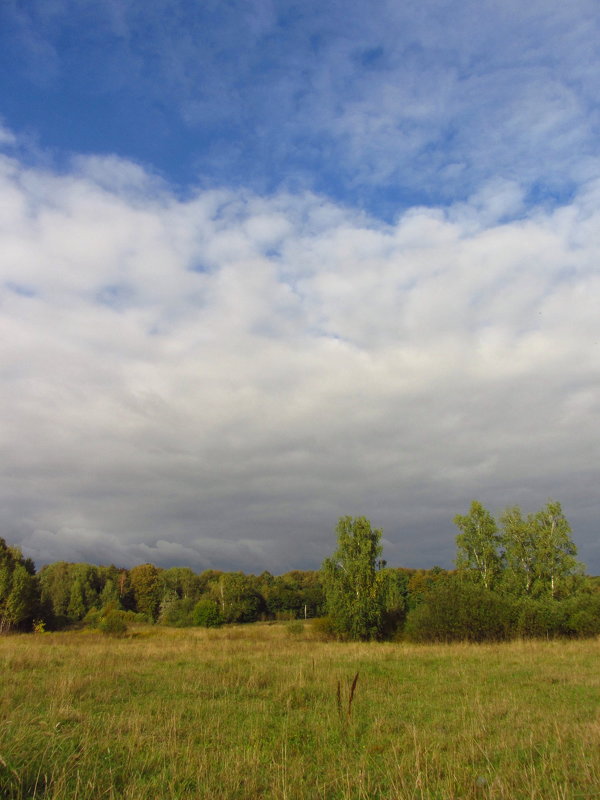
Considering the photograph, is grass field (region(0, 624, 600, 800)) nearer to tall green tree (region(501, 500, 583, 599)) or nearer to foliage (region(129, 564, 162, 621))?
tall green tree (region(501, 500, 583, 599))

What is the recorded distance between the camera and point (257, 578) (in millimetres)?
121500

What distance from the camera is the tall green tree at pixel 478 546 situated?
43938 mm

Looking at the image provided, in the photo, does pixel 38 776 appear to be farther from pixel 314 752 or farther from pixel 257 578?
pixel 257 578

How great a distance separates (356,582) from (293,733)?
33296mm

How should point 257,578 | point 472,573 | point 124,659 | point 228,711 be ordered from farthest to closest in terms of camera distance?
point 257,578, point 472,573, point 124,659, point 228,711

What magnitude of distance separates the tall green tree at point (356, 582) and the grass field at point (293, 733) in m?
23.6

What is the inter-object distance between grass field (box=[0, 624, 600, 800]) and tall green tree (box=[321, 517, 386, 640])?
23.6 metres

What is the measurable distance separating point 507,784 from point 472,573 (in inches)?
1637

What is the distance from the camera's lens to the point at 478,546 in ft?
148

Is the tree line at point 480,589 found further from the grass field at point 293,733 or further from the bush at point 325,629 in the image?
the grass field at point 293,733

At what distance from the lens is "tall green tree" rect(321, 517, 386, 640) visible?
38.9m

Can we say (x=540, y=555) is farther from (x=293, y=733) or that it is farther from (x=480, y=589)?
(x=293, y=733)

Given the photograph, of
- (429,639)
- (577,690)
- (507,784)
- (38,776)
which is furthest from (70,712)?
(429,639)

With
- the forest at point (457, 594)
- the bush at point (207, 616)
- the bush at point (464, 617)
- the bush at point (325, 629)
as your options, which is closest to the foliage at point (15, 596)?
the forest at point (457, 594)
